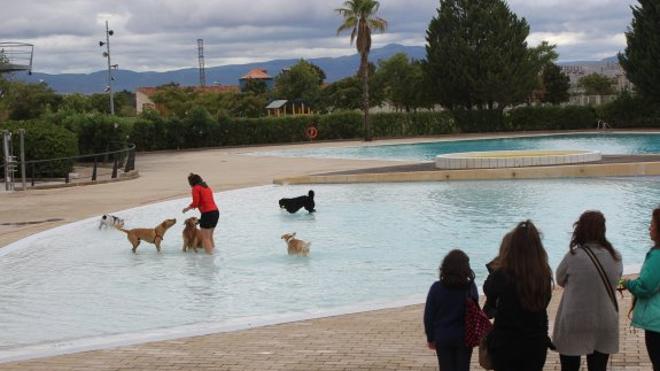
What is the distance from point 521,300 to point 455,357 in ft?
1.97

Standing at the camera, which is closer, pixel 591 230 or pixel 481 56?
pixel 591 230

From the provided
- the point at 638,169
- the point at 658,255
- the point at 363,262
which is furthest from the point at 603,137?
the point at 658,255

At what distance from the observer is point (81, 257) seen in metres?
14.0

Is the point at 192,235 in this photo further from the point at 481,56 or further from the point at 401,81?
the point at 401,81

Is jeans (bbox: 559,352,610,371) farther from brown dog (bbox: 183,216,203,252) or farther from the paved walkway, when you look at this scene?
brown dog (bbox: 183,216,203,252)

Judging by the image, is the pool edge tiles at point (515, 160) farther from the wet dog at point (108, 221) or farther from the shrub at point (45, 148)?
the shrub at point (45, 148)

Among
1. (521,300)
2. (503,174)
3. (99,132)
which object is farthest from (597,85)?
(521,300)

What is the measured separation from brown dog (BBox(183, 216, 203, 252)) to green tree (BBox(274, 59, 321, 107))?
7522 centimetres

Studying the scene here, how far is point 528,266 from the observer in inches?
185

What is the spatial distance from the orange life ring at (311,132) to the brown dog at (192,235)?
37.9 m

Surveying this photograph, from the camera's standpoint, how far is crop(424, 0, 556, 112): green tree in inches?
2039

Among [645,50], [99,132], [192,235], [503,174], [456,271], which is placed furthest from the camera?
[645,50]

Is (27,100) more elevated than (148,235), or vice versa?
(27,100)

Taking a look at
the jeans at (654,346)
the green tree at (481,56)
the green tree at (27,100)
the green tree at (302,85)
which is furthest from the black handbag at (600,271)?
the green tree at (302,85)
